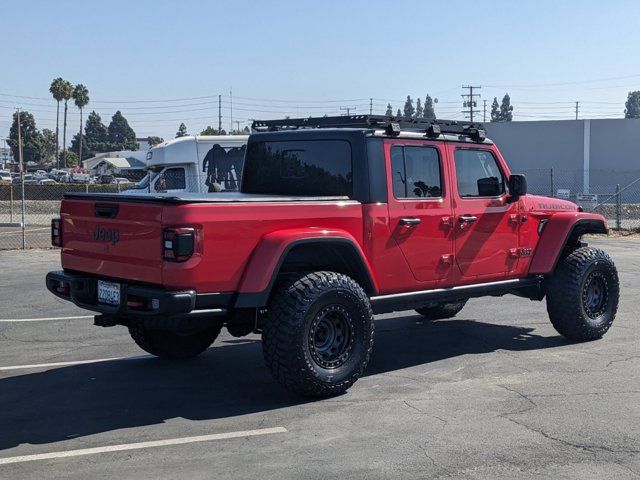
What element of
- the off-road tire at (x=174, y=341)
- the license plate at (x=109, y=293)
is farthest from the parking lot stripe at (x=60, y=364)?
the license plate at (x=109, y=293)

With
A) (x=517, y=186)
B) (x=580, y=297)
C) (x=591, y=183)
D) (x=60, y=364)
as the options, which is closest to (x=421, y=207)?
(x=517, y=186)

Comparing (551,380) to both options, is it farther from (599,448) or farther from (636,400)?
(599,448)

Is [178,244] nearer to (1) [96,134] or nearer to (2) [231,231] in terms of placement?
(2) [231,231]

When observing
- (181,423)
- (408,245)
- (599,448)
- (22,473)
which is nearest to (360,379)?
(408,245)

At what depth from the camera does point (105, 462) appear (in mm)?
4941

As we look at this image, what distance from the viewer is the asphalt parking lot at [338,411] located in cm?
490

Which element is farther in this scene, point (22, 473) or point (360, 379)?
point (360, 379)

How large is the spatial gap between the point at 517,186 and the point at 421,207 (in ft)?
4.61

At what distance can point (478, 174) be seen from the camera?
7.98 m

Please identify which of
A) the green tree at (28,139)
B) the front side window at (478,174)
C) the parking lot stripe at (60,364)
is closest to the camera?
the parking lot stripe at (60,364)

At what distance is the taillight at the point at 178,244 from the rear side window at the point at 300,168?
69.4 inches

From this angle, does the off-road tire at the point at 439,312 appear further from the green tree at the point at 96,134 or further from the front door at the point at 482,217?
the green tree at the point at 96,134

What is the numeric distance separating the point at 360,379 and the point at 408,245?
1257mm

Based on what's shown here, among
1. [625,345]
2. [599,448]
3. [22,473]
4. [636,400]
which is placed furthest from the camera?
[625,345]
